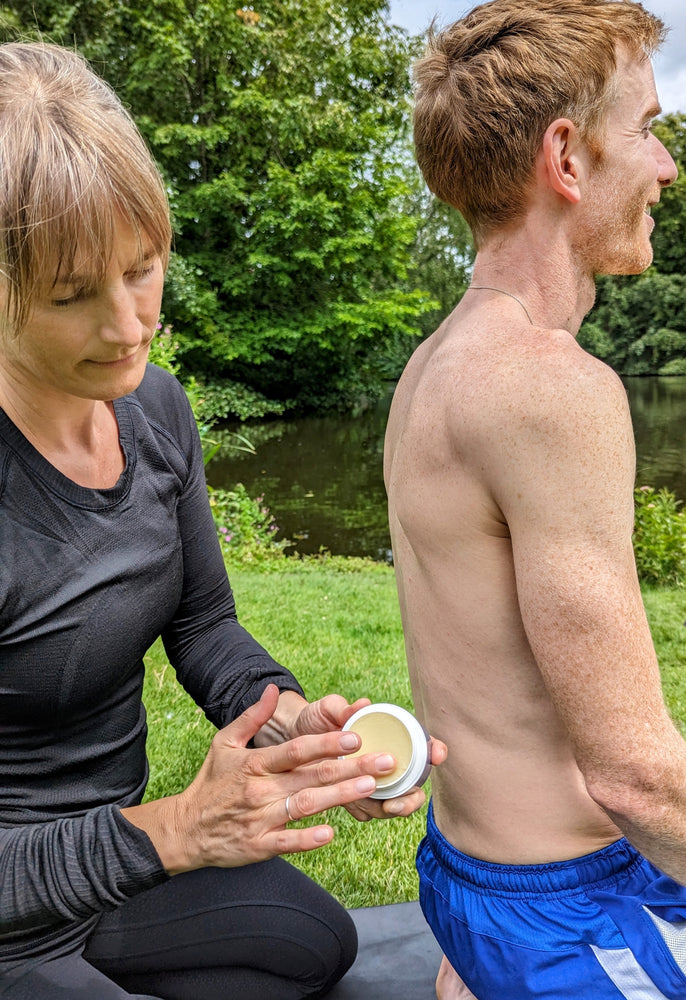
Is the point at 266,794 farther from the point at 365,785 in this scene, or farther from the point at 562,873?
the point at 562,873

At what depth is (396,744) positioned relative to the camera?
121 cm

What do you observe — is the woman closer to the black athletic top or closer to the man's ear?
the black athletic top

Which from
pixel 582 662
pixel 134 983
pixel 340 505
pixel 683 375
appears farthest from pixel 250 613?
pixel 683 375

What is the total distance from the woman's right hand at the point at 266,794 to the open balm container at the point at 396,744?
0.04 metres

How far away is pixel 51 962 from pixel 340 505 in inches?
418

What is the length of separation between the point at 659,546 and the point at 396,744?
651 cm

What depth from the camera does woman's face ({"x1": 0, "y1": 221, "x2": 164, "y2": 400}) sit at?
1.24 metres

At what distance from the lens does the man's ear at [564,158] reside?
1.35 meters

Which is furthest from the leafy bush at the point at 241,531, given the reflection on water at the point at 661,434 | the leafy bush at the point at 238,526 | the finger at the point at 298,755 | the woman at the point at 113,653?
the finger at the point at 298,755

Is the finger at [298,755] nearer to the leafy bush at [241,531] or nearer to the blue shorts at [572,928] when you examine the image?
the blue shorts at [572,928]

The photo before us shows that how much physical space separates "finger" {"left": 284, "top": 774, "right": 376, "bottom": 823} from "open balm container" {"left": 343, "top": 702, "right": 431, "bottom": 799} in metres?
0.09

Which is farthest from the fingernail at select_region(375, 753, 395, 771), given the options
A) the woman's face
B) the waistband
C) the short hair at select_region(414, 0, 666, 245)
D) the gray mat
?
the gray mat

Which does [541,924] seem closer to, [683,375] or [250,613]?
[250,613]

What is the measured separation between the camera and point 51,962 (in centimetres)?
148
